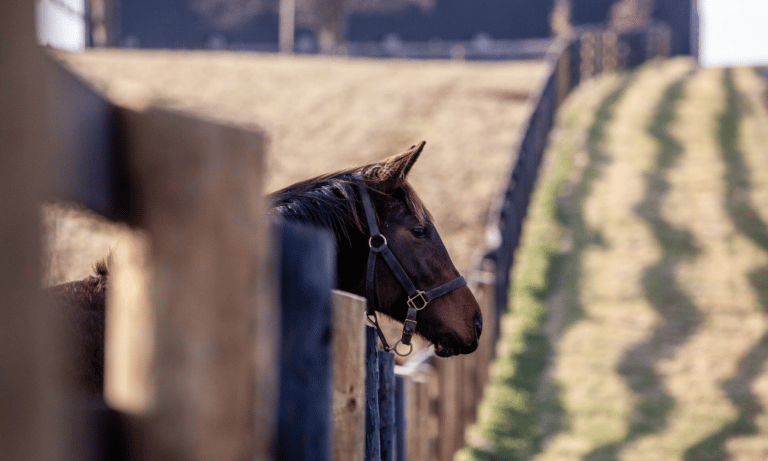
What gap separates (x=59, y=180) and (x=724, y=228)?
1146 centimetres

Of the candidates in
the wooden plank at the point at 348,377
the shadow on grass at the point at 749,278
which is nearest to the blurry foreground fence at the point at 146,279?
the wooden plank at the point at 348,377

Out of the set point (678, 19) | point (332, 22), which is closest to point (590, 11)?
point (678, 19)

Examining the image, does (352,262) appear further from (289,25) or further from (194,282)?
(289,25)

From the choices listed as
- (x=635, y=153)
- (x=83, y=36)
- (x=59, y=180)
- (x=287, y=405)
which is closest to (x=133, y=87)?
(x=59, y=180)

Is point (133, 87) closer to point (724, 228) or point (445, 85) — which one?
point (724, 228)

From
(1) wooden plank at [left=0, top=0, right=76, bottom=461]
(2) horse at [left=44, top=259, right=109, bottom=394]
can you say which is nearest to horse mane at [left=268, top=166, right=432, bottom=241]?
(2) horse at [left=44, top=259, right=109, bottom=394]

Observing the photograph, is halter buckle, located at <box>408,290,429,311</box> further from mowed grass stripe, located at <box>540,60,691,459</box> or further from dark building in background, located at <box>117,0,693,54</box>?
dark building in background, located at <box>117,0,693,54</box>

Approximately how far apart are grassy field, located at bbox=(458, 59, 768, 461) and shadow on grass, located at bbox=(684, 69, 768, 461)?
0.07ft

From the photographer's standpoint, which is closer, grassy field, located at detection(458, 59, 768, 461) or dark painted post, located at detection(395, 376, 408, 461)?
dark painted post, located at detection(395, 376, 408, 461)

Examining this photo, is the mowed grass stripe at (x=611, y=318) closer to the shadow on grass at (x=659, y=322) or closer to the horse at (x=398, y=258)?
the shadow on grass at (x=659, y=322)

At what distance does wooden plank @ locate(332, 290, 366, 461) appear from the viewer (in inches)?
69.4

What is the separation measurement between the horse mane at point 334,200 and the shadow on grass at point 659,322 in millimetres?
3747

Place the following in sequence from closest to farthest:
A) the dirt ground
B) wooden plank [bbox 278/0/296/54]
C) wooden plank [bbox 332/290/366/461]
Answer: wooden plank [bbox 332/290/366/461] → the dirt ground → wooden plank [bbox 278/0/296/54]

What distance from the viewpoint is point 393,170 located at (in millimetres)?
2770
